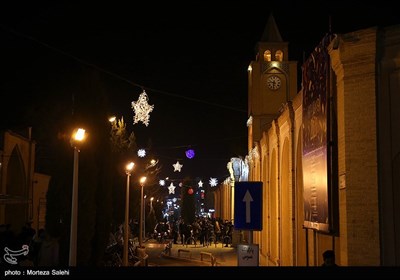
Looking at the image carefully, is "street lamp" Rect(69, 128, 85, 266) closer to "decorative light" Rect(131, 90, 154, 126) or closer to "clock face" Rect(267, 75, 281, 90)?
"decorative light" Rect(131, 90, 154, 126)

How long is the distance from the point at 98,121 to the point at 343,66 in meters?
10.7

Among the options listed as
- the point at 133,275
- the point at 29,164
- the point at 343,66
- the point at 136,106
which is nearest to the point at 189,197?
the point at 29,164

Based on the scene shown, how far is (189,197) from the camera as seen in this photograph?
82.1 m

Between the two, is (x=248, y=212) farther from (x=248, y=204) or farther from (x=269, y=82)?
(x=269, y=82)

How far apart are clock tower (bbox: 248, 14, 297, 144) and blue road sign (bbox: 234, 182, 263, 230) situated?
34307 mm

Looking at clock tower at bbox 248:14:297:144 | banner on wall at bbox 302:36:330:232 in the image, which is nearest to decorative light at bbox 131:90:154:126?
banner on wall at bbox 302:36:330:232

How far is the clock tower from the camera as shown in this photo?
148 feet

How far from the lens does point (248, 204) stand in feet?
34.1

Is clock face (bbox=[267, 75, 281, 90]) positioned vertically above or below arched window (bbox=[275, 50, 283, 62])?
below

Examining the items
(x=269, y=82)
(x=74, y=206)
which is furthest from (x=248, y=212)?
(x=269, y=82)

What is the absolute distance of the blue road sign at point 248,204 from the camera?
33.8 feet

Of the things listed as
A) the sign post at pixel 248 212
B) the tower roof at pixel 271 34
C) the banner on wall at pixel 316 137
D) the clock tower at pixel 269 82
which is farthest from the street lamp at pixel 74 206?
the tower roof at pixel 271 34

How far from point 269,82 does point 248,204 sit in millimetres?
36288

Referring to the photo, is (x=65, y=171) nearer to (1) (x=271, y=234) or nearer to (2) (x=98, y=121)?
(2) (x=98, y=121)
